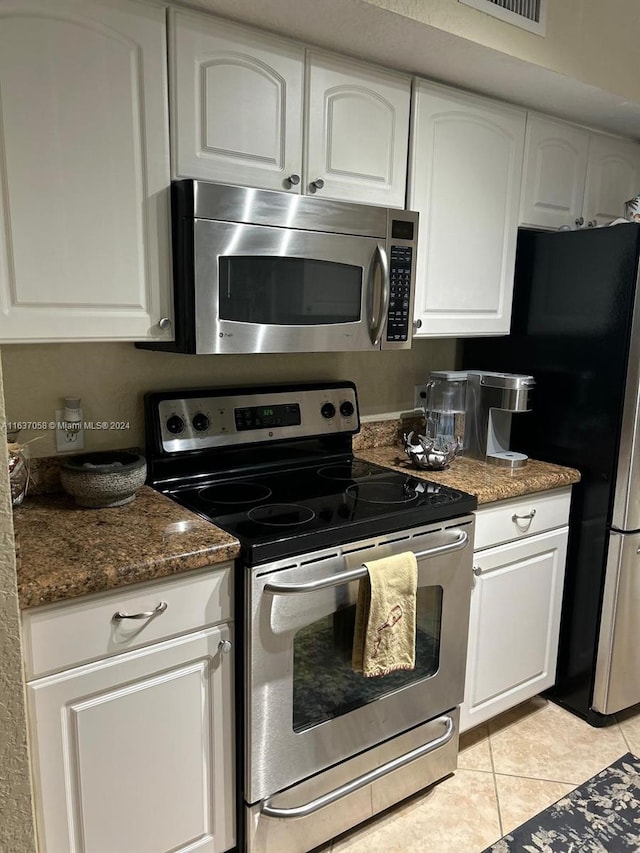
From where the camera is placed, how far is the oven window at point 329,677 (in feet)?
5.16

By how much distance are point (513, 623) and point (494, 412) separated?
2.31 feet

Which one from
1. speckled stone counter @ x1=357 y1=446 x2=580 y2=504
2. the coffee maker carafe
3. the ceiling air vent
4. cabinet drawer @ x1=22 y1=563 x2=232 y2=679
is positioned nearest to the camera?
cabinet drawer @ x1=22 y1=563 x2=232 y2=679

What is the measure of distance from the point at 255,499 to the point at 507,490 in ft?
2.52

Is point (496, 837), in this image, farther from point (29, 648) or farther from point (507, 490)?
point (29, 648)

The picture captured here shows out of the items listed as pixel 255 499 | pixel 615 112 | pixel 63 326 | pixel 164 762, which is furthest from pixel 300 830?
pixel 615 112

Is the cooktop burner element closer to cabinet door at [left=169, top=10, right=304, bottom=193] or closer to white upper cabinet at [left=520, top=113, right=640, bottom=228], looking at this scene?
cabinet door at [left=169, top=10, right=304, bottom=193]

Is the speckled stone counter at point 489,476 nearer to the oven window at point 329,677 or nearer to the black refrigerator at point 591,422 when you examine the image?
the black refrigerator at point 591,422

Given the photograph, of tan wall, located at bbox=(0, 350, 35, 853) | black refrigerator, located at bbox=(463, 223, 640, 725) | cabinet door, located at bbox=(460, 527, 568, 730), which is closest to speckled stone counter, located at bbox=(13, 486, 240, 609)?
tan wall, located at bbox=(0, 350, 35, 853)

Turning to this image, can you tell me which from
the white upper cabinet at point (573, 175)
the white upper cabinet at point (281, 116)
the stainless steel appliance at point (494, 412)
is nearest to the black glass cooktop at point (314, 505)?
the stainless steel appliance at point (494, 412)

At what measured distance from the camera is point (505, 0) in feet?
5.65

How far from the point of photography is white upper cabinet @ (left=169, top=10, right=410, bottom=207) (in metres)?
1.52

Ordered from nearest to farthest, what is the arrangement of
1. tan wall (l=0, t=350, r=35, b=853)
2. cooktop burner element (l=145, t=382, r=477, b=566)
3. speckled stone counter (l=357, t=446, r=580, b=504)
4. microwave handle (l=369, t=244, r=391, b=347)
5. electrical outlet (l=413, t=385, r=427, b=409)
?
tan wall (l=0, t=350, r=35, b=853) < cooktop burner element (l=145, t=382, r=477, b=566) < microwave handle (l=369, t=244, r=391, b=347) < speckled stone counter (l=357, t=446, r=580, b=504) < electrical outlet (l=413, t=385, r=427, b=409)

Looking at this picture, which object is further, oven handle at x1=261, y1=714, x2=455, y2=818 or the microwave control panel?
the microwave control panel

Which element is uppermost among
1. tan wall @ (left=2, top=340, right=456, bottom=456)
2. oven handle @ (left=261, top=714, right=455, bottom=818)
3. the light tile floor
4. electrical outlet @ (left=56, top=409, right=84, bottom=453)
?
tan wall @ (left=2, top=340, right=456, bottom=456)
